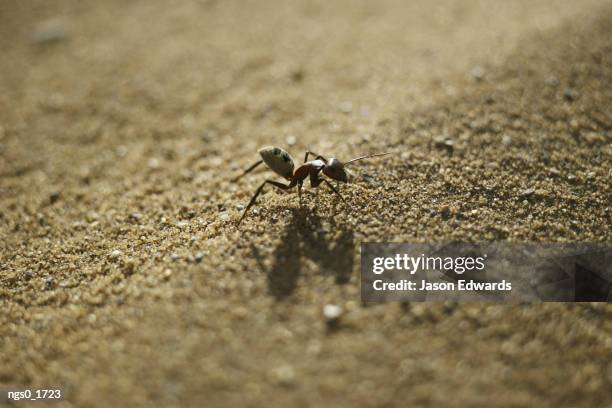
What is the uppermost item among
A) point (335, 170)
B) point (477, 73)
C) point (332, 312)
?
point (477, 73)

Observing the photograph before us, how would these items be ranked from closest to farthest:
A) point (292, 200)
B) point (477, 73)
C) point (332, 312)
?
point (332, 312) → point (292, 200) → point (477, 73)

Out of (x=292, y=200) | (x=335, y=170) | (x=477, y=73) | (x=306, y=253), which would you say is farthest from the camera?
(x=477, y=73)

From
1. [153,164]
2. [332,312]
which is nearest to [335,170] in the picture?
[332,312]

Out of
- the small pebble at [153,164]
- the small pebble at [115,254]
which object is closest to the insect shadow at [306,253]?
the small pebble at [115,254]

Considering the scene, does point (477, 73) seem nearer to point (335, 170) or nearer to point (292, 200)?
point (335, 170)

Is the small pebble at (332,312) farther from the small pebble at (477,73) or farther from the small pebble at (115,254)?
the small pebble at (477,73)
